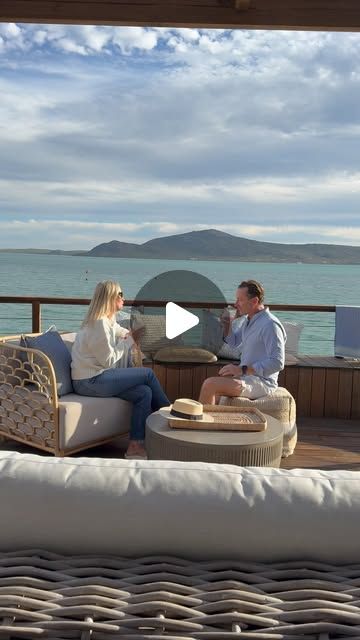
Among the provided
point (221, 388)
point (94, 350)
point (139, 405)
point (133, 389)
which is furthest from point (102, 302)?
point (221, 388)

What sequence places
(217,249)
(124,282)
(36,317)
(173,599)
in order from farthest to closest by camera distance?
(124,282) → (217,249) → (36,317) → (173,599)

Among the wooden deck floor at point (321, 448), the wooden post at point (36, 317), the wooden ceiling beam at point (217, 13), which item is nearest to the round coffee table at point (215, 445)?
the wooden deck floor at point (321, 448)

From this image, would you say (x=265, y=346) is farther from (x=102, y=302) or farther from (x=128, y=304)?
(x=128, y=304)

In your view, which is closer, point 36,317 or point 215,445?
point 215,445

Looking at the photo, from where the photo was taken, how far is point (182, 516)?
1.01 meters

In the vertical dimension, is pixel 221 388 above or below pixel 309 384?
above

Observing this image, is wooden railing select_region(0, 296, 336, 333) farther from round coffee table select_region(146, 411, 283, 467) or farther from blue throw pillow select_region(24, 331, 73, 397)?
round coffee table select_region(146, 411, 283, 467)

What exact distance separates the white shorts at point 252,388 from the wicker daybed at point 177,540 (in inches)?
98.8

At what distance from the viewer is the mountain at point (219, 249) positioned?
3186 cm

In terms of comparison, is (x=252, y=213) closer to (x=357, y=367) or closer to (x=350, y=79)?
(x=350, y=79)

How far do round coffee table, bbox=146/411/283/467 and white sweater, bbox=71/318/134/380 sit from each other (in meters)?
0.85

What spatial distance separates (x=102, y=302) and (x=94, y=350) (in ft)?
0.98

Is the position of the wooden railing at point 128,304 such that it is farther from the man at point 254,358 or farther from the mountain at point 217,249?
the mountain at point 217,249

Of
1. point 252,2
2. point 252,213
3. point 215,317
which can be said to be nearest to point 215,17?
point 252,2
